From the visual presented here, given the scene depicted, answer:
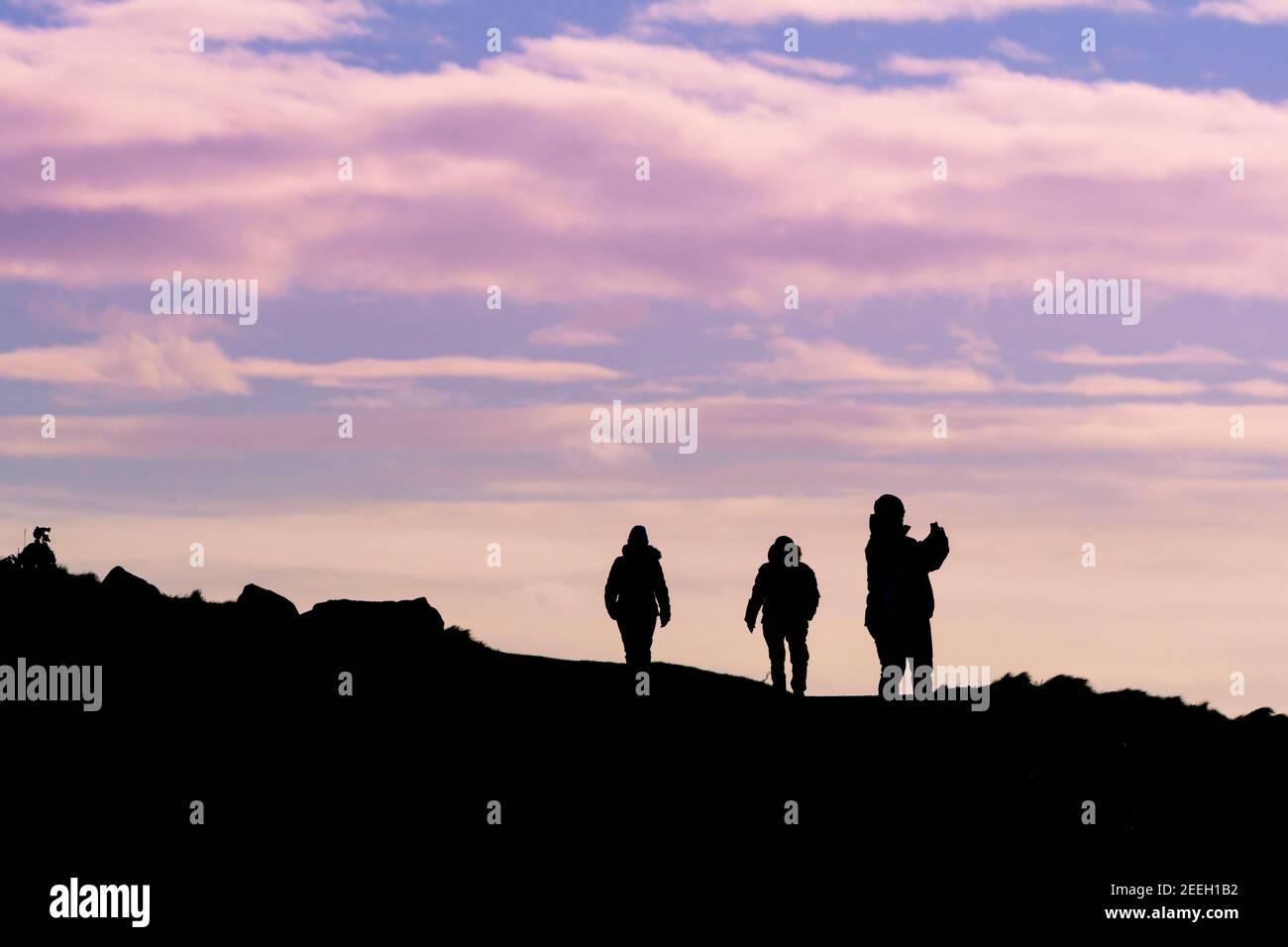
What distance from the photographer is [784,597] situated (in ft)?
87.0

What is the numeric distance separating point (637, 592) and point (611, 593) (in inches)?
15.9

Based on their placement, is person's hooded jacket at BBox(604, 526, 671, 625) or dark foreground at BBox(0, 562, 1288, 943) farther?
person's hooded jacket at BBox(604, 526, 671, 625)

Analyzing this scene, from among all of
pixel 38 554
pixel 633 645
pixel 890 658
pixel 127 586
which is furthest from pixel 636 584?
pixel 38 554

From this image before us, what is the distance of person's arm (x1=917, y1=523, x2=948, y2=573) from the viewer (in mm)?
23094

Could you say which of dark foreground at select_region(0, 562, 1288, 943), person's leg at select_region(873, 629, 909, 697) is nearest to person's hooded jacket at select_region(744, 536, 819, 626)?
dark foreground at select_region(0, 562, 1288, 943)

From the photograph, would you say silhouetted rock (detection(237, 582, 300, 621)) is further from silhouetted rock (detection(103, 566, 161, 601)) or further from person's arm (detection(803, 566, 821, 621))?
person's arm (detection(803, 566, 821, 621))

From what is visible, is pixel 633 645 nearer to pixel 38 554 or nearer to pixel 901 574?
pixel 901 574

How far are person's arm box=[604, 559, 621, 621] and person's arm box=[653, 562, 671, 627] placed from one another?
61 cm

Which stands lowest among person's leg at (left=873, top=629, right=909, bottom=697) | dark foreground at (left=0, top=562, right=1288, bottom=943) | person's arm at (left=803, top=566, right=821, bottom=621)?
dark foreground at (left=0, top=562, right=1288, bottom=943)

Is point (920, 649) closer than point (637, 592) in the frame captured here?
Yes

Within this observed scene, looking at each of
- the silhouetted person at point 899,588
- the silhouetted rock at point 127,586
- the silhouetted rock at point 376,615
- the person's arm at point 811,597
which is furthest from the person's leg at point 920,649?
the silhouetted rock at point 127,586

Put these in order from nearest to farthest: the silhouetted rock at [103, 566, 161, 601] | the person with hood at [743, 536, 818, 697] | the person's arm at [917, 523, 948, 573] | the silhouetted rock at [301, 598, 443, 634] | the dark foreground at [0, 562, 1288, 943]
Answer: the dark foreground at [0, 562, 1288, 943] < the person's arm at [917, 523, 948, 573] < the person with hood at [743, 536, 818, 697] < the silhouetted rock at [301, 598, 443, 634] < the silhouetted rock at [103, 566, 161, 601]

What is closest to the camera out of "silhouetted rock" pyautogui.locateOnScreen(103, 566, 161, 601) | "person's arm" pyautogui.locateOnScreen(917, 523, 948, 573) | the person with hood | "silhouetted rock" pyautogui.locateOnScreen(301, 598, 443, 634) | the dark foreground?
the dark foreground

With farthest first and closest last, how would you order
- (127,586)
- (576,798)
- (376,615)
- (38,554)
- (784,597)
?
(38,554), (127,586), (376,615), (784,597), (576,798)
